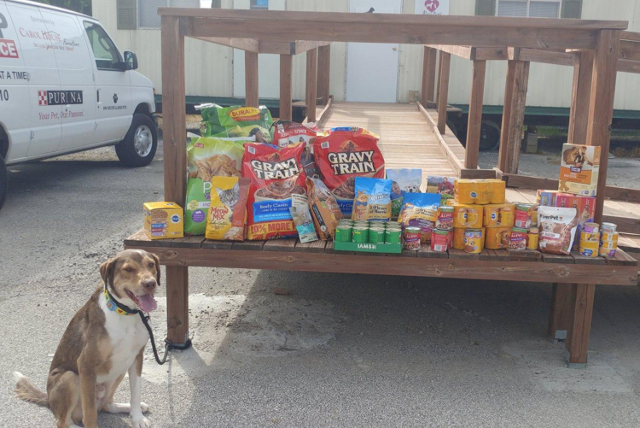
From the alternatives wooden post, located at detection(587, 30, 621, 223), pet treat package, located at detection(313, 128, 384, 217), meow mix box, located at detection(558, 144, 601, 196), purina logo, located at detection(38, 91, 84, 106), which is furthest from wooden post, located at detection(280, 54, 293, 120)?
wooden post, located at detection(587, 30, 621, 223)

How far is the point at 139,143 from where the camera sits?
1050 cm

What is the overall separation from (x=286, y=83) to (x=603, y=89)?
11.5 feet

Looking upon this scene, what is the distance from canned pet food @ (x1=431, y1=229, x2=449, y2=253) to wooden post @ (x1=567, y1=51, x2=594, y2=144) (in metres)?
1.20

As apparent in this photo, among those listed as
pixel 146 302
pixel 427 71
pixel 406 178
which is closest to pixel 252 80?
pixel 406 178

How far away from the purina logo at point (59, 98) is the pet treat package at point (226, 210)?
469 cm

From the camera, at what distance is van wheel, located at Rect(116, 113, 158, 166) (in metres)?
10.2

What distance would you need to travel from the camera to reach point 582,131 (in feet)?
14.2

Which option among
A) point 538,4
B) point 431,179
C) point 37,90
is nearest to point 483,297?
point 431,179

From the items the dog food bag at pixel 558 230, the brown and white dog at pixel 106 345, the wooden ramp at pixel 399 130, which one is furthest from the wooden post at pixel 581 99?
the brown and white dog at pixel 106 345

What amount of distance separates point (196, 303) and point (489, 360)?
2143 millimetres

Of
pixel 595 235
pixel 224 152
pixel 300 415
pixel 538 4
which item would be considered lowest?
pixel 300 415

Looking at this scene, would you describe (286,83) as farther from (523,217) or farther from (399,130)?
(523,217)

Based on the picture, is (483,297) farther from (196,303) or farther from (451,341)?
(196,303)

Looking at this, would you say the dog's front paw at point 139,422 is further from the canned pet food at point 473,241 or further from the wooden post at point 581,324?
the wooden post at point 581,324
